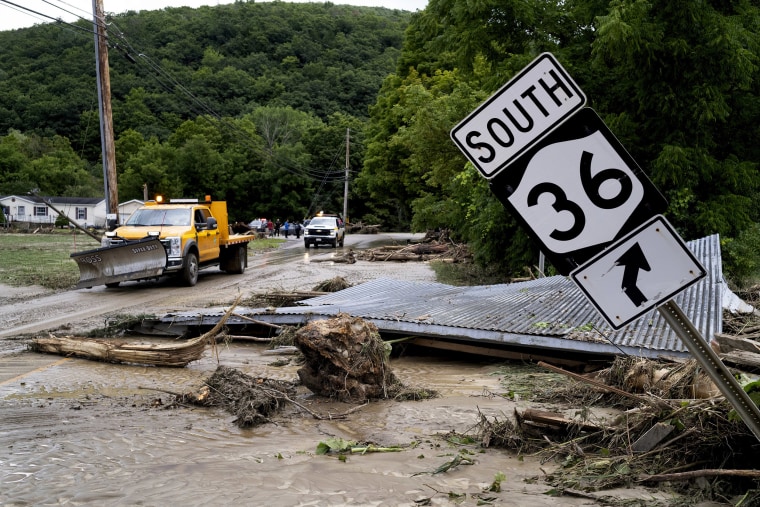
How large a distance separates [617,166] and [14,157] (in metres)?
89.5

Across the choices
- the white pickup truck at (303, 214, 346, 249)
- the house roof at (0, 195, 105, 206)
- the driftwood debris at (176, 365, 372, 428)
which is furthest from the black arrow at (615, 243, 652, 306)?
the house roof at (0, 195, 105, 206)

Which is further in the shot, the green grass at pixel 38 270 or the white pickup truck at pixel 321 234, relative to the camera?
the white pickup truck at pixel 321 234

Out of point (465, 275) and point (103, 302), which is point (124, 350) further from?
point (465, 275)

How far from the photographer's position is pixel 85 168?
91.8 metres

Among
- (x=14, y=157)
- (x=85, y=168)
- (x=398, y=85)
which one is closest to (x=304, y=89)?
(x=85, y=168)

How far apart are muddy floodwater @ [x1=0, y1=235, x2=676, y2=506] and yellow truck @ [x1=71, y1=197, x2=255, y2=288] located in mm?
7006

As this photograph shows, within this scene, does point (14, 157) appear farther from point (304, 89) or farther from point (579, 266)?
point (579, 266)

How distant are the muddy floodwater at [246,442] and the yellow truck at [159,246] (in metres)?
7.01

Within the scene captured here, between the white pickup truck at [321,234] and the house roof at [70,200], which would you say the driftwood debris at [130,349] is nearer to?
the white pickup truck at [321,234]

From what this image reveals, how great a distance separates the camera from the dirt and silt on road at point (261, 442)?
4.63 m

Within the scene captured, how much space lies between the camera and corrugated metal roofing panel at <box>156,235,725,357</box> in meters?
8.12

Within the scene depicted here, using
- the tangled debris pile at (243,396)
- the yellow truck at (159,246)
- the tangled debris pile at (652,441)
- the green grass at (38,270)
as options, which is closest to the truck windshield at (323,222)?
the green grass at (38,270)

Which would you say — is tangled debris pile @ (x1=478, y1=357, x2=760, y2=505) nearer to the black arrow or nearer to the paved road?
the black arrow

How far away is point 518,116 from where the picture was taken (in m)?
3.41
